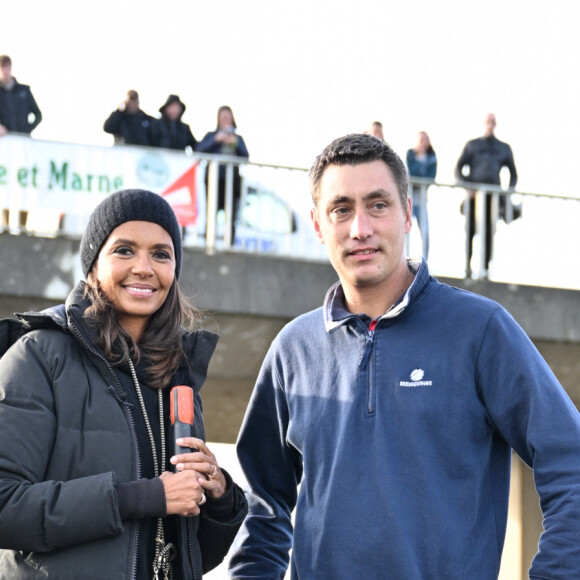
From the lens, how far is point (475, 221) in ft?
37.5

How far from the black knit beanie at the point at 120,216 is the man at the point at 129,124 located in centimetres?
670

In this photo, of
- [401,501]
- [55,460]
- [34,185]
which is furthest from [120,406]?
[34,185]

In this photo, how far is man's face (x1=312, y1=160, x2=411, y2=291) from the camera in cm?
349

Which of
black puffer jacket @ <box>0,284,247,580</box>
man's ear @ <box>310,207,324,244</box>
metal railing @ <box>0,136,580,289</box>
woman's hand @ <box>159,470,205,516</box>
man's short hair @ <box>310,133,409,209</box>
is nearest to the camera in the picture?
black puffer jacket @ <box>0,284,247,580</box>

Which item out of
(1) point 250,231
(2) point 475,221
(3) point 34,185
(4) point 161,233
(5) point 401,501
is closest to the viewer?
(5) point 401,501

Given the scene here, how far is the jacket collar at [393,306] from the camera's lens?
3445 millimetres

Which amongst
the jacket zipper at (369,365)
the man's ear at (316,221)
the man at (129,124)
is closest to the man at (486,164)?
the man at (129,124)

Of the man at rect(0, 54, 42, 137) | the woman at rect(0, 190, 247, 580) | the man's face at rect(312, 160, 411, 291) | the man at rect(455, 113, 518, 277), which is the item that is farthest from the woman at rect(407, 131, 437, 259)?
the man's face at rect(312, 160, 411, 291)

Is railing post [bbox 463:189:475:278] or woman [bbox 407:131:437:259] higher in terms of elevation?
woman [bbox 407:131:437:259]

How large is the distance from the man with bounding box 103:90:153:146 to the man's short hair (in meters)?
6.91

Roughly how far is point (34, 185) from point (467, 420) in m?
7.27

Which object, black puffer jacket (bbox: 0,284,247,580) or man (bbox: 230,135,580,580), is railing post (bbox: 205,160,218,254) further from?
black puffer jacket (bbox: 0,284,247,580)

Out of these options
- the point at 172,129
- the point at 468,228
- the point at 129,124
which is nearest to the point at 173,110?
the point at 172,129

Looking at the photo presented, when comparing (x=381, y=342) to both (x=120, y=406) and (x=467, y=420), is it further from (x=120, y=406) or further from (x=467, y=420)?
(x=120, y=406)
